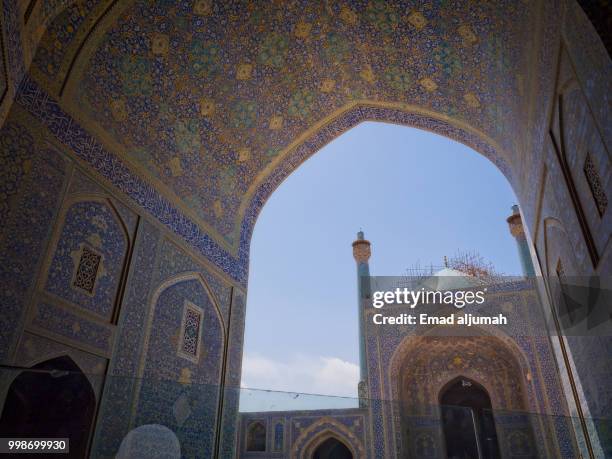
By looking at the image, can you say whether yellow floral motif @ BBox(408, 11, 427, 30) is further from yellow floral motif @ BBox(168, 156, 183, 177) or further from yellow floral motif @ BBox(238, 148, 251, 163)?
yellow floral motif @ BBox(168, 156, 183, 177)

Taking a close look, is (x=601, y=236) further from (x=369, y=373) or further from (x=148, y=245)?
(x=369, y=373)

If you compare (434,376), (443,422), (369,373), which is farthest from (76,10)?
(434,376)

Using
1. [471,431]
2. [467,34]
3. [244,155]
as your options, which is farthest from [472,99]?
[471,431]

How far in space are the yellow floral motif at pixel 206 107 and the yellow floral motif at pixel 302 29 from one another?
1.16m

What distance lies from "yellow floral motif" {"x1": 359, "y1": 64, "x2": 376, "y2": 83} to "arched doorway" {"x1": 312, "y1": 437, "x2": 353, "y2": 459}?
7.48m

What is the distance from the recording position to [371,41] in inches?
206

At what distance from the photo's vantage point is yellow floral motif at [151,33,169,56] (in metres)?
4.31

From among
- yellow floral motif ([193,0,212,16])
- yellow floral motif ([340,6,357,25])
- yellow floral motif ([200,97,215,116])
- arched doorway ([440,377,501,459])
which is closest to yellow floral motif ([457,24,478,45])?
yellow floral motif ([340,6,357,25])

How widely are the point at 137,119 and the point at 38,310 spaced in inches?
79.1

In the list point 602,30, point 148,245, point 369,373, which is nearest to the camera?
point 602,30

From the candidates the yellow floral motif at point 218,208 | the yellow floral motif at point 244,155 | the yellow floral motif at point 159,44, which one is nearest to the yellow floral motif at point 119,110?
the yellow floral motif at point 159,44

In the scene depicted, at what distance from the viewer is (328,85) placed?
227 inches

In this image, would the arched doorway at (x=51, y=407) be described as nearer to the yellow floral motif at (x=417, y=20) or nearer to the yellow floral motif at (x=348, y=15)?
the yellow floral motif at (x=348, y=15)

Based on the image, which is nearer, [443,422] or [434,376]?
[443,422]
